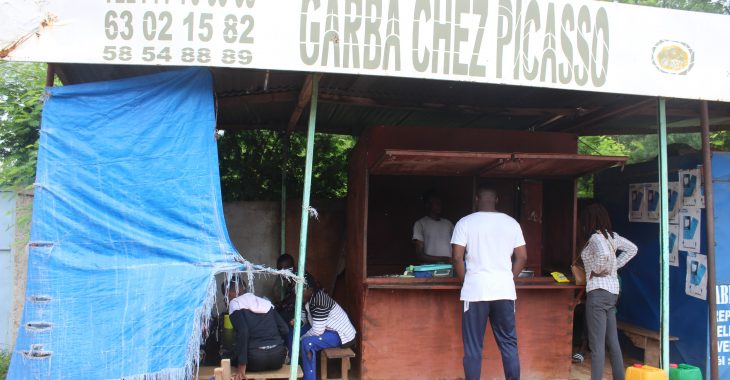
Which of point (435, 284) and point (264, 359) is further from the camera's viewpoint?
point (435, 284)

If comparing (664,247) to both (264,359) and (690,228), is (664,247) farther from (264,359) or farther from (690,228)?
(264,359)

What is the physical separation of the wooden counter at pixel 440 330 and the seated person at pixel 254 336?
2.87 ft

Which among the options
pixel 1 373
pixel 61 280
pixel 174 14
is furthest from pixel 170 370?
pixel 1 373

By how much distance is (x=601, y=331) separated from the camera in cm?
496

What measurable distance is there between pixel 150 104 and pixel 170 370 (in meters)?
1.93

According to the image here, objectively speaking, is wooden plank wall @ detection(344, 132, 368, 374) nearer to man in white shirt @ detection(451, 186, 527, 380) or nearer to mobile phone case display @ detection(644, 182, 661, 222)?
man in white shirt @ detection(451, 186, 527, 380)

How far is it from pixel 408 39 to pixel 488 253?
73.9 inches

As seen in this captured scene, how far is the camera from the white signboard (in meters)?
3.79

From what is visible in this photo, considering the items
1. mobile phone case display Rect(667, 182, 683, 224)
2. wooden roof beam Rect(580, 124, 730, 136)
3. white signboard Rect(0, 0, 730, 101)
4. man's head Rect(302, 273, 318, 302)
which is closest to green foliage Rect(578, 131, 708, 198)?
wooden roof beam Rect(580, 124, 730, 136)

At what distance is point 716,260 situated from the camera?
5492 mm

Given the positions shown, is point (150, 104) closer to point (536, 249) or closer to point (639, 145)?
point (536, 249)

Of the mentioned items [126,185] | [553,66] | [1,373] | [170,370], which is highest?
[553,66]

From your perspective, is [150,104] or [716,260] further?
[716,260]

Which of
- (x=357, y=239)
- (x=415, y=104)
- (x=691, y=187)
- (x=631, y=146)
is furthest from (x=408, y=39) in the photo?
(x=631, y=146)
